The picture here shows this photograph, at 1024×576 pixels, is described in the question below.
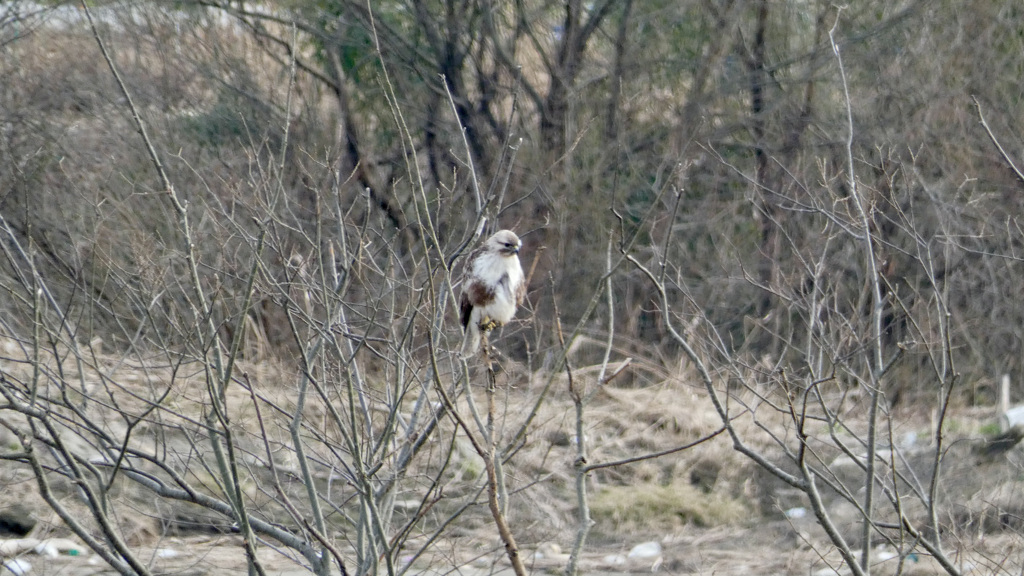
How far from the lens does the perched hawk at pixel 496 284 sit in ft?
20.5

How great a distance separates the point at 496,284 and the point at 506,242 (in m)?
0.23

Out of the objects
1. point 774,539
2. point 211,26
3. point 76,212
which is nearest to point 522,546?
point 774,539

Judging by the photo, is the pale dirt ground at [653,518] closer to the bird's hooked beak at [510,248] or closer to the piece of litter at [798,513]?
the piece of litter at [798,513]

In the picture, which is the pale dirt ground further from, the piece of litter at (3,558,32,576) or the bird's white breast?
the bird's white breast

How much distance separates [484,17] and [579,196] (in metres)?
2.43

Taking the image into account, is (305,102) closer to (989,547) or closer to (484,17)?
(484,17)

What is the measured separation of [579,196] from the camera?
45.9 ft

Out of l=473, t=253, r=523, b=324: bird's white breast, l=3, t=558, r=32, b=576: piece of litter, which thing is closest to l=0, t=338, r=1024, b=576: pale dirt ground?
l=3, t=558, r=32, b=576: piece of litter

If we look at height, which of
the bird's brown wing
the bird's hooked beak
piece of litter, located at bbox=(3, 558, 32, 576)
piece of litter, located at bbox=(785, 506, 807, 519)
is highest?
the bird's hooked beak

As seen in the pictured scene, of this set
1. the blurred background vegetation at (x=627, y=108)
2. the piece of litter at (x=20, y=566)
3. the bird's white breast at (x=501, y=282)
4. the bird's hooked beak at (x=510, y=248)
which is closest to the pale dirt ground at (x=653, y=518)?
the piece of litter at (x=20, y=566)

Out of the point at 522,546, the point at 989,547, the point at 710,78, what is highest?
the point at 710,78

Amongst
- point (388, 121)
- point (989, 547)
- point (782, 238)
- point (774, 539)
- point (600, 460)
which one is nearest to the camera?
point (989, 547)

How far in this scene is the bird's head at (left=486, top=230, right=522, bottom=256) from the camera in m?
6.24

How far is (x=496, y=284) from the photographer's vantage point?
628 centimetres
